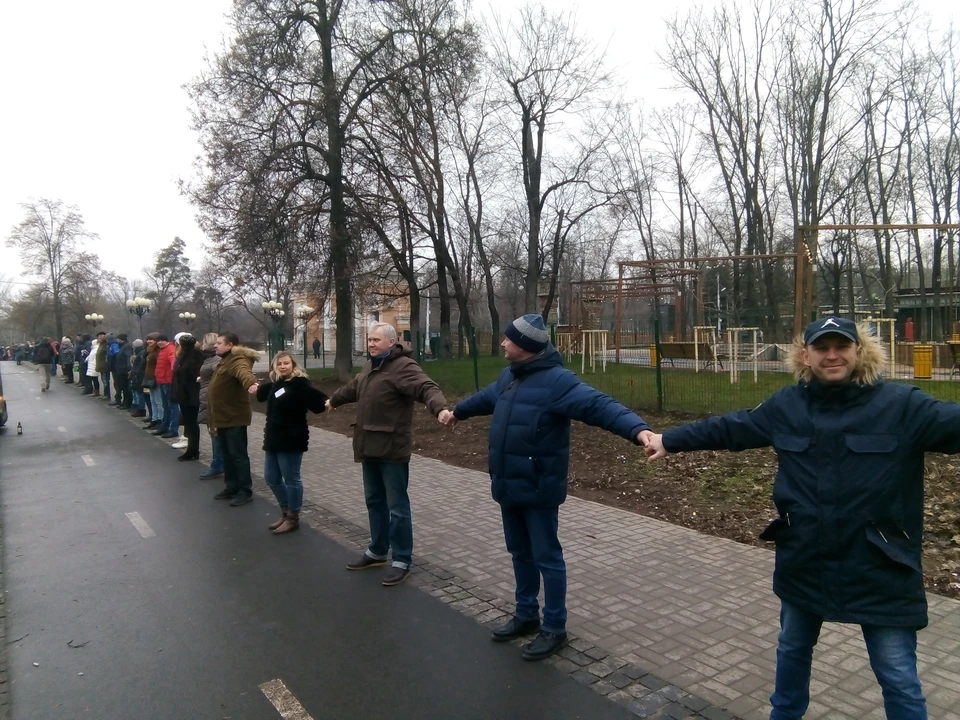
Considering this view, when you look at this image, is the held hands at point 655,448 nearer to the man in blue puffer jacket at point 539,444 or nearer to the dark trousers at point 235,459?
the man in blue puffer jacket at point 539,444

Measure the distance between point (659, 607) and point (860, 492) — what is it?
2355 mm

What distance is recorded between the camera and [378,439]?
5285 millimetres

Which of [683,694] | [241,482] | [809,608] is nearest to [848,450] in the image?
[809,608]

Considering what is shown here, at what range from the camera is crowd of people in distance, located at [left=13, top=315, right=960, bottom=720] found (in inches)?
103

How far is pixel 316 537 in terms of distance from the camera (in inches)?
262

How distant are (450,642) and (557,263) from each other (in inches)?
1280

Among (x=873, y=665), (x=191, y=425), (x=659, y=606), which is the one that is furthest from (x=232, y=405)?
(x=873, y=665)

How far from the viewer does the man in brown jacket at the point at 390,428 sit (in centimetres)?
530

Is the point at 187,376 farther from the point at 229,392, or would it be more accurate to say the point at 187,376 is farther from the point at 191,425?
the point at 229,392

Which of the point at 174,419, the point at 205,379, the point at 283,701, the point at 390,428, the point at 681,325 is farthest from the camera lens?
the point at 681,325

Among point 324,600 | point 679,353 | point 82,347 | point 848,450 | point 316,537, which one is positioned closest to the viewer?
point 848,450

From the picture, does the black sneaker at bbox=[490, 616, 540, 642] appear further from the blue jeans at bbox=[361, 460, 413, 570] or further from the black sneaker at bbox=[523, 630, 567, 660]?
the blue jeans at bbox=[361, 460, 413, 570]

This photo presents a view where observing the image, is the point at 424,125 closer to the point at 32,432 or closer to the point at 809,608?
the point at 32,432

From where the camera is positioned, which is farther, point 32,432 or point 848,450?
point 32,432
